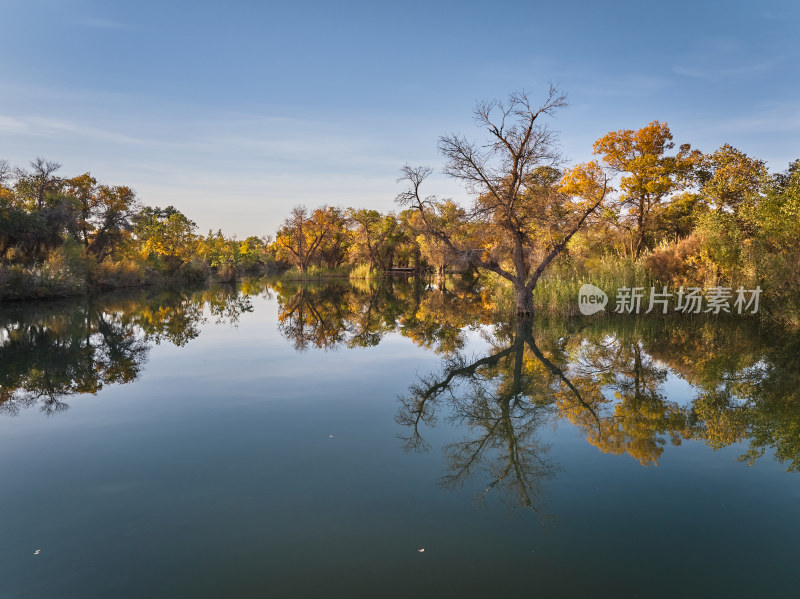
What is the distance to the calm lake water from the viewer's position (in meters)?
3.56

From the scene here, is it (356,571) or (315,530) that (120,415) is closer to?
(315,530)

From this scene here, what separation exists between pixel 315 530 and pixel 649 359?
961 centimetres

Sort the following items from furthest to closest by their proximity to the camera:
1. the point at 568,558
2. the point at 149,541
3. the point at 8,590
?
the point at 149,541 < the point at 568,558 < the point at 8,590

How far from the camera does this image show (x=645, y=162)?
1005 inches

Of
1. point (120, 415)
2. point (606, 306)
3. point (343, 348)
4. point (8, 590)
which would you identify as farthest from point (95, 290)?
point (8, 590)

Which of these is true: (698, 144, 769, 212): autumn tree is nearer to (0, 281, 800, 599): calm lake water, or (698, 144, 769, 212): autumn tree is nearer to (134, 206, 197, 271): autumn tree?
(0, 281, 800, 599): calm lake water

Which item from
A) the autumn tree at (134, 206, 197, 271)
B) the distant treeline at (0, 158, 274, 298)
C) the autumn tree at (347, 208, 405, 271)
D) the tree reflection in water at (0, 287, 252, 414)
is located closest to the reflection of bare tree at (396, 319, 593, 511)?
the tree reflection in water at (0, 287, 252, 414)

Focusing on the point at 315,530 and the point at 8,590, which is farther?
the point at 315,530

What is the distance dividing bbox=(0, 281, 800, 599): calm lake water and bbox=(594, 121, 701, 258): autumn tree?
16.0 m

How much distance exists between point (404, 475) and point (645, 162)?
2608 cm

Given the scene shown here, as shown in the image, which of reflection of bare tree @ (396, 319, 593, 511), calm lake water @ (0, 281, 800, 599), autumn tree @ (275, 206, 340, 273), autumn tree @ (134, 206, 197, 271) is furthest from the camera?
autumn tree @ (275, 206, 340, 273)

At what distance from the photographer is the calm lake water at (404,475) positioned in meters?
3.56

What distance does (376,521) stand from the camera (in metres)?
4.26

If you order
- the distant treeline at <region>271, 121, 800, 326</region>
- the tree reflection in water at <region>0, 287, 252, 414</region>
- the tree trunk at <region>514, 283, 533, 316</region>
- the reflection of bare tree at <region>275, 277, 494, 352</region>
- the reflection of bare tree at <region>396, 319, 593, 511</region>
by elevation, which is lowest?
the tree reflection in water at <region>0, 287, 252, 414</region>
